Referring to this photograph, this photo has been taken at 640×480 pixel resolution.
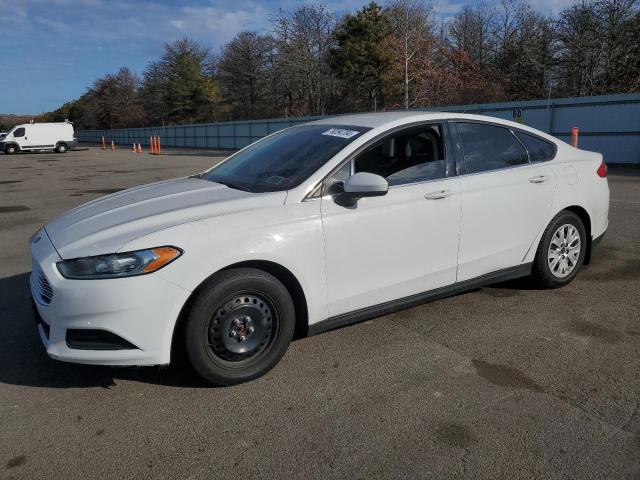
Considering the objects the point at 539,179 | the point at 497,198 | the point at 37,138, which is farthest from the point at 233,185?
the point at 37,138

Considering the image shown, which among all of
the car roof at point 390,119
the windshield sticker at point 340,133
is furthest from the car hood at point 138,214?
the car roof at point 390,119

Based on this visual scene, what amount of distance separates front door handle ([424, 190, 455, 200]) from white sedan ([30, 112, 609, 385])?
1 cm

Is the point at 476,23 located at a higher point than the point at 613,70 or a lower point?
higher

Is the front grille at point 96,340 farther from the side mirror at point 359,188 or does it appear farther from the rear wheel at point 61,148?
the rear wheel at point 61,148

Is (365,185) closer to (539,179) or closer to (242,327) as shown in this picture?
(242,327)

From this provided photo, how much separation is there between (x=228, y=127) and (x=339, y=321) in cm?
4381

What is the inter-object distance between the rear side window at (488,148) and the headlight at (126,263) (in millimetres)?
2364

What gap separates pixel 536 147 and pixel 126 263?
11.5 feet

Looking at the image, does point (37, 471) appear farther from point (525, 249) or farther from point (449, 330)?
point (525, 249)

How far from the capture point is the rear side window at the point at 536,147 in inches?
179

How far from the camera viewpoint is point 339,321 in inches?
138

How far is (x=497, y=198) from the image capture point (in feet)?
13.5

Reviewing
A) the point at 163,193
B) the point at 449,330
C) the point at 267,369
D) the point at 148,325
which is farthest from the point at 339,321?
the point at 163,193

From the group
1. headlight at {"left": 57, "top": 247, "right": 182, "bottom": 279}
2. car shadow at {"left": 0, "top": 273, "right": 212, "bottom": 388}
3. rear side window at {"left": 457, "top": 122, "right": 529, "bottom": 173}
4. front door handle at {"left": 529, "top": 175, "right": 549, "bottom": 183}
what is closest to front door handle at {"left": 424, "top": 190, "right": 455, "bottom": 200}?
rear side window at {"left": 457, "top": 122, "right": 529, "bottom": 173}
